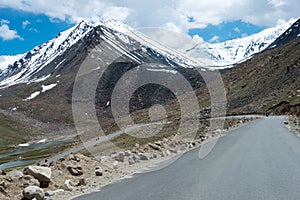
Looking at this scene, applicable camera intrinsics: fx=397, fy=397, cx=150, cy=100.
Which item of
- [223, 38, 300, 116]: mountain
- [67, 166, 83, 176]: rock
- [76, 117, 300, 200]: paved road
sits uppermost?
[223, 38, 300, 116]: mountain

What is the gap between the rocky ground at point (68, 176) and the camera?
14469mm

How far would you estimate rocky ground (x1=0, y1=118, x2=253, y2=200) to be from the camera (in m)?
14.5

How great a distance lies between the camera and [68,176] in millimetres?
18328

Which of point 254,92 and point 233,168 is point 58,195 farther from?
point 254,92

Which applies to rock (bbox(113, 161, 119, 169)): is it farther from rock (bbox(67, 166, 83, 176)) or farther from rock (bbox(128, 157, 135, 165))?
rock (bbox(67, 166, 83, 176))

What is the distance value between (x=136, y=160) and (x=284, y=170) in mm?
9896

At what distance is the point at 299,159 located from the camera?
18.8 metres

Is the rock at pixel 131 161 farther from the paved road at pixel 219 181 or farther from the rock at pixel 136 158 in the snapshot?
the paved road at pixel 219 181

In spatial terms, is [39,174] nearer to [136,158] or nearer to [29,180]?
[29,180]

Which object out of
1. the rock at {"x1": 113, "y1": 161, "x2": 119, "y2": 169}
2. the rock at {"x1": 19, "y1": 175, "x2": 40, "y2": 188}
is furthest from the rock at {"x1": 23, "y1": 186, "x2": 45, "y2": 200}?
the rock at {"x1": 113, "y1": 161, "x2": 119, "y2": 169}

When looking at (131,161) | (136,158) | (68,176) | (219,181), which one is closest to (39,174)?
(68,176)

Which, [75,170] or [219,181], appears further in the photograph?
[75,170]

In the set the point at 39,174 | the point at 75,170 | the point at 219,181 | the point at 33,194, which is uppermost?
the point at 39,174

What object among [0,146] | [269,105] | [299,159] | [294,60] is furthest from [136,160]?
[0,146]
